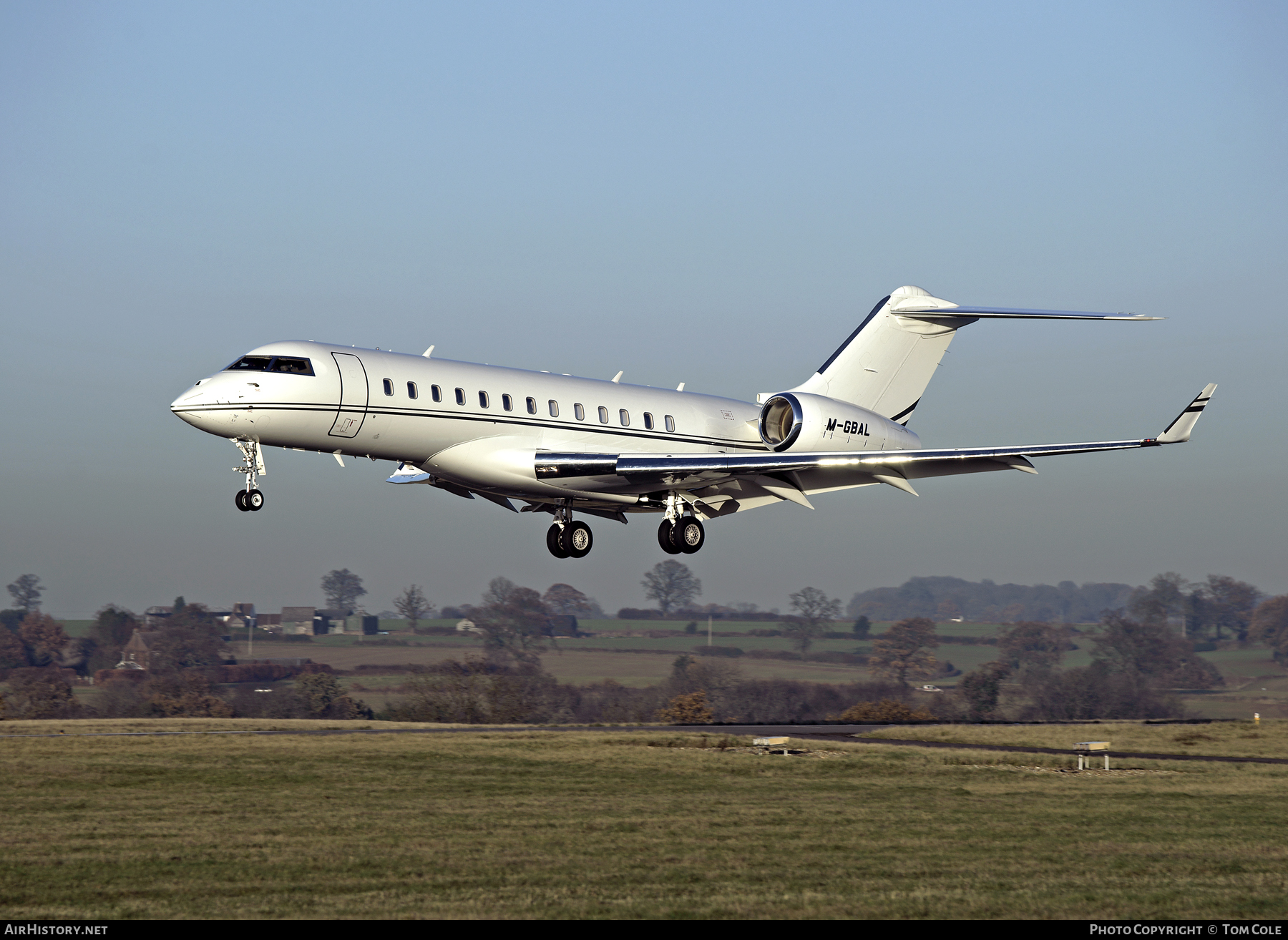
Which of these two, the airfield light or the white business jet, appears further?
the airfield light

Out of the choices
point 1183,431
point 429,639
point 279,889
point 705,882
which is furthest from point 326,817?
point 429,639

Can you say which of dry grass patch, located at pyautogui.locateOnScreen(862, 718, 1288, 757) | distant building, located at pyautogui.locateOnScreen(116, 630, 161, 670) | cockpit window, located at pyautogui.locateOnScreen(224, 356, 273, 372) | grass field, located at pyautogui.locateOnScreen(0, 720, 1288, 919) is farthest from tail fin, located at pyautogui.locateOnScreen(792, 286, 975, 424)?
distant building, located at pyautogui.locateOnScreen(116, 630, 161, 670)

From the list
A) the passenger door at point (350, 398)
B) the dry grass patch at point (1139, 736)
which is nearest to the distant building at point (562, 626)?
the dry grass patch at point (1139, 736)

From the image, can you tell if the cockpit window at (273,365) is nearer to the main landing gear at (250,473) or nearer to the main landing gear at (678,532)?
the main landing gear at (250,473)

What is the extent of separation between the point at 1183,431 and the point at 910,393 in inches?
461

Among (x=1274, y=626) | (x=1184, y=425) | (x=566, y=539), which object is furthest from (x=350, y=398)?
(x=1274, y=626)

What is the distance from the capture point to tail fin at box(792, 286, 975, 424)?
107 feet

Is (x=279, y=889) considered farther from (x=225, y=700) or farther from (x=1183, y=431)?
(x=225, y=700)

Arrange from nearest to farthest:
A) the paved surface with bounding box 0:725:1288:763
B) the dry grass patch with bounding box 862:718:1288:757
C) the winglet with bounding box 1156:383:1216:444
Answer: the winglet with bounding box 1156:383:1216:444 → the paved surface with bounding box 0:725:1288:763 → the dry grass patch with bounding box 862:718:1288:757

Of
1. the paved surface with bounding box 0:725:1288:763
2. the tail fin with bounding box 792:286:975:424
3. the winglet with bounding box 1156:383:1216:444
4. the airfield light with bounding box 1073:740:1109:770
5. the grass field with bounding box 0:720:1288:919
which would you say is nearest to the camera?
the grass field with bounding box 0:720:1288:919

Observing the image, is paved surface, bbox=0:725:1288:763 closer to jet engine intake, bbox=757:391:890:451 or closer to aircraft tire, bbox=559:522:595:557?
jet engine intake, bbox=757:391:890:451

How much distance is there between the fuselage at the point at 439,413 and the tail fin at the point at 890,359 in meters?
3.59

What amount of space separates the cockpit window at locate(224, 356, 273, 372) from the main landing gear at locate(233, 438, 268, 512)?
1.21 m

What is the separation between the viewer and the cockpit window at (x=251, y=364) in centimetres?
2253
